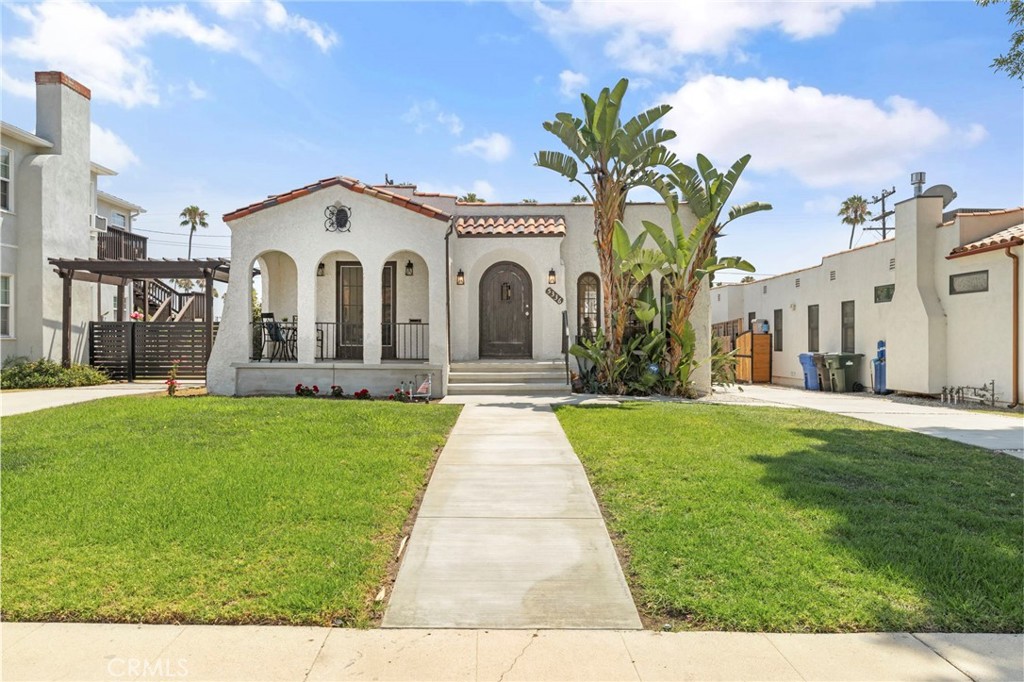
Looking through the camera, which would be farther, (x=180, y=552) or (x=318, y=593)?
(x=180, y=552)

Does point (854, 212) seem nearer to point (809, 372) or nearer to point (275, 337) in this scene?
point (809, 372)

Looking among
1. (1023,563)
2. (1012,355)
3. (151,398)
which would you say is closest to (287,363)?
(151,398)

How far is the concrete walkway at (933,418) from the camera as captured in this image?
27.7 feet

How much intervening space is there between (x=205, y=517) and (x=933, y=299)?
15717 mm

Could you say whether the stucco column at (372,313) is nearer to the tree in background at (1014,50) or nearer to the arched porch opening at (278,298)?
the arched porch opening at (278,298)

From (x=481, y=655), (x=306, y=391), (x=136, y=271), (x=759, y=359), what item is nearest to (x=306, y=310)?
(x=306, y=391)

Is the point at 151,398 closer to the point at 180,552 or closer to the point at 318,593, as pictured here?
the point at 180,552

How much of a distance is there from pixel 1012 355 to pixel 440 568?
43.8 ft

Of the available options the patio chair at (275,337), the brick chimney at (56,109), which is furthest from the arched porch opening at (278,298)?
the brick chimney at (56,109)

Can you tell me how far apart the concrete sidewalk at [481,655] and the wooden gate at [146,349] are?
14365mm

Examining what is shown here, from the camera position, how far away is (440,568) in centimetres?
423

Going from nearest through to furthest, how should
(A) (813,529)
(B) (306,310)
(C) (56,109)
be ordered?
1. (A) (813,529)
2. (B) (306,310)
3. (C) (56,109)

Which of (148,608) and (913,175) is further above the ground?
(913,175)

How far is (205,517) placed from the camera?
15.6 feet
